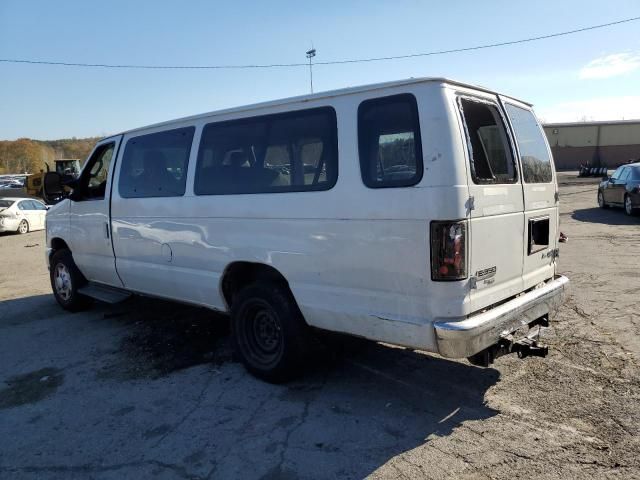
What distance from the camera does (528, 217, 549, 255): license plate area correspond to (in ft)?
13.3

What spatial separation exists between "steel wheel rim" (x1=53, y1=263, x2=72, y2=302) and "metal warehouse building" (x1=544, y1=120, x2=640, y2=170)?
181 feet

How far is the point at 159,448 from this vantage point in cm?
351

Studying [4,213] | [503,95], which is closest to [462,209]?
[503,95]

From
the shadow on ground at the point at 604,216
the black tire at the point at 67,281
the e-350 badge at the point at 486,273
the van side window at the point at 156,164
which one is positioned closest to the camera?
the e-350 badge at the point at 486,273

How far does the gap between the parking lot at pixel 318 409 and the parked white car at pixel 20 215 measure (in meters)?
15.2

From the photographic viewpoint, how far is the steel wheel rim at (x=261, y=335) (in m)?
4.41

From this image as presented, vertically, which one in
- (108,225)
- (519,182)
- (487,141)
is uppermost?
(487,141)

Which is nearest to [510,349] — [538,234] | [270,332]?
[538,234]

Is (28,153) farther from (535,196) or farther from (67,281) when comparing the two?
(535,196)

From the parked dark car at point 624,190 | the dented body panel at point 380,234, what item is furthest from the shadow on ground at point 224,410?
the parked dark car at point 624,190

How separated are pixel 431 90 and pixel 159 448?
301cm

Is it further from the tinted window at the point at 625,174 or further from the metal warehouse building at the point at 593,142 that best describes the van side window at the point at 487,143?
the metal warehouse building at the point at 593,142

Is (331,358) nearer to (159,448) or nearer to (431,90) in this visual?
(159,448)

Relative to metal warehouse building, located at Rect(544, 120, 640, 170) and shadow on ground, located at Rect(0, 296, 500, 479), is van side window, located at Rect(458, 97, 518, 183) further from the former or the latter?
metal warehouse building, located at Rect(544, 120, 640, 170)
